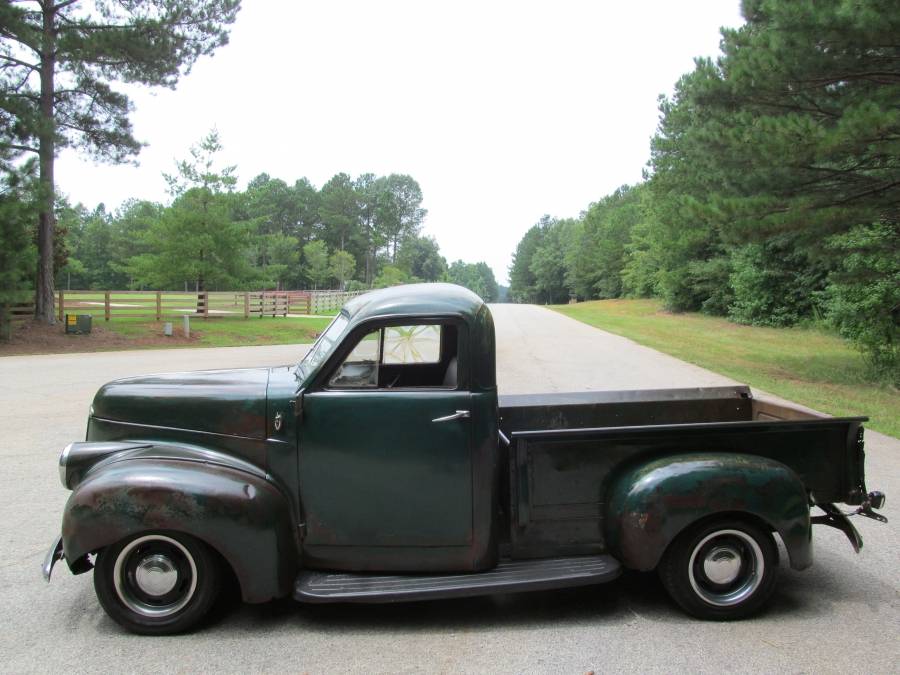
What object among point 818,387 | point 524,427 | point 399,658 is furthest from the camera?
point 818,387

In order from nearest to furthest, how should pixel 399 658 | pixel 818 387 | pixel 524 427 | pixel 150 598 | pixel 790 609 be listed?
1. pixel 399 658
2. pixel 150 598
3. pixel 790 609
4. pixel 524 427
5. pixel 818 387

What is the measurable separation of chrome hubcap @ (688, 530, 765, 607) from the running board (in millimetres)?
455

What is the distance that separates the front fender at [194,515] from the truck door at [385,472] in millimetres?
228

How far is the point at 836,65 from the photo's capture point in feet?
37.8

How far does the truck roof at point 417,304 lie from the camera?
11.6ft

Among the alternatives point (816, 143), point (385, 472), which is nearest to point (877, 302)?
point (816, 143)

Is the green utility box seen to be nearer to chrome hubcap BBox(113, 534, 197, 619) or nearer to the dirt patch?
the dirt patch

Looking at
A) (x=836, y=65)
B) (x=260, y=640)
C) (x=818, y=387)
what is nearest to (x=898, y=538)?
(x=260, y=640)

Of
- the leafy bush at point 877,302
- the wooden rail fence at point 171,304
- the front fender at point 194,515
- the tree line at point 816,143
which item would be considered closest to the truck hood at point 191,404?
the front fender at point 194,515

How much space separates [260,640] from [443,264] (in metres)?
112

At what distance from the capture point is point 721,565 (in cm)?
347

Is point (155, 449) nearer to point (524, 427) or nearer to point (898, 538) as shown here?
point (524, 427)

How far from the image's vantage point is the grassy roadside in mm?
20000

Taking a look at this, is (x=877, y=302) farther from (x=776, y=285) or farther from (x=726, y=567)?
(x=776, y=285)
